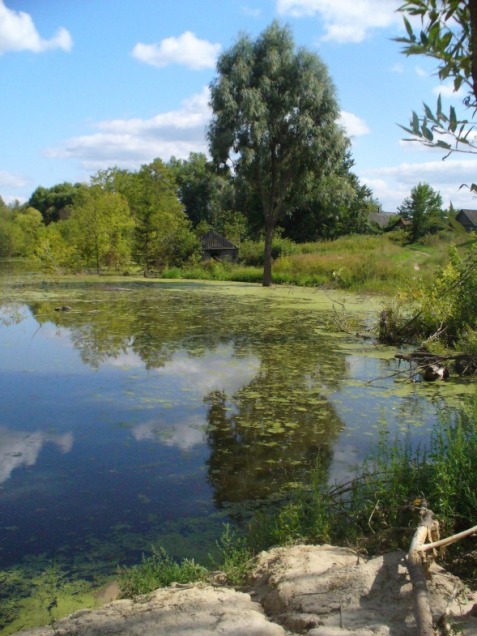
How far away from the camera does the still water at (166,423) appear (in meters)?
3.77

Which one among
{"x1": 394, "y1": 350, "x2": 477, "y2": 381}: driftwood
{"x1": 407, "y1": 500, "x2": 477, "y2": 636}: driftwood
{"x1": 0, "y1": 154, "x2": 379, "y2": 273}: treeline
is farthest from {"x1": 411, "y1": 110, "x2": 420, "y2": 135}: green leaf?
{"x1": 0, "y1": 154, "x2": 379, "y2": 273}: treeline

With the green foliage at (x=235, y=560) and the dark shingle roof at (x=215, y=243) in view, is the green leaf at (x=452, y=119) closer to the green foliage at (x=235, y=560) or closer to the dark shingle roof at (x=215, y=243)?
the green foliage at (x=235, y=560)

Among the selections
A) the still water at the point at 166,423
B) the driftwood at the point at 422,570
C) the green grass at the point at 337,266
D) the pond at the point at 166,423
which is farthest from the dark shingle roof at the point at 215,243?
the driftwood at the point at 422,570

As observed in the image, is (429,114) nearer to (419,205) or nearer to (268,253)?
(268,253)

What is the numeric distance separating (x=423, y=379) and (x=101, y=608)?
611 centimetres

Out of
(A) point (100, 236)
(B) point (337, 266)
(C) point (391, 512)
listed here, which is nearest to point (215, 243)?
(A) point (100, 236)

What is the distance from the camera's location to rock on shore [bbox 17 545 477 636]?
225 centimetres

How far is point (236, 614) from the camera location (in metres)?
2.39

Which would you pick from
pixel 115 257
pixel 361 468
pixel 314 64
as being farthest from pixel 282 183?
pixel 361 468

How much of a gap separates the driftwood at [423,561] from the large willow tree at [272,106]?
1999 centimetres

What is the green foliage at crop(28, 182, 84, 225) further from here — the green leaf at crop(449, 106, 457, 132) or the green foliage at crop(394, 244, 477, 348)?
the green leaf at crop(449, 106, 457, 132)

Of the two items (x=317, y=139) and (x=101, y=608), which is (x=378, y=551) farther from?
(x=317, y=139)

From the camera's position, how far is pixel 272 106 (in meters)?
22.1

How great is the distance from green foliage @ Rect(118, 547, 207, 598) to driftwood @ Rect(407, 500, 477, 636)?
1080 mm
